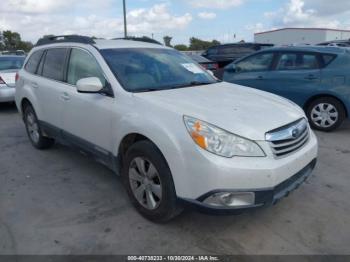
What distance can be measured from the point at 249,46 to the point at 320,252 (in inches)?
465

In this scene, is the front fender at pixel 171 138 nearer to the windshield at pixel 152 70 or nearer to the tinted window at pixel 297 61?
the windshield at pixel 152 70

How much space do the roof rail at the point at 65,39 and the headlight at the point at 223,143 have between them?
210 centimetres

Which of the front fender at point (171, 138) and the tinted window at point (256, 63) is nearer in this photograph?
the front fender at point (171, 138)

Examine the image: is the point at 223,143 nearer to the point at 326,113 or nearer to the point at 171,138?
the point at 171,138

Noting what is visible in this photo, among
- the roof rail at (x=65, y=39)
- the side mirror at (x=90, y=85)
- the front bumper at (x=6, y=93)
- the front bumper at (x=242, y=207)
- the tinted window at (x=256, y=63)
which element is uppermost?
the roof rail at (x=65, y=39)

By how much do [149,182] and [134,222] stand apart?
1.51ft

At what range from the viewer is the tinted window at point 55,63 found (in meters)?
4.52

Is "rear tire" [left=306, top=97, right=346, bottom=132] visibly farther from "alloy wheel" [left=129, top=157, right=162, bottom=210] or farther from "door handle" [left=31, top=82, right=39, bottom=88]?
"door handle" [left=31, top=82, right=39, bottom=88]

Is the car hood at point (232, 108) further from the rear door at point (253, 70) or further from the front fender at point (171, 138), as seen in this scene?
the rear door at point (253, 70)

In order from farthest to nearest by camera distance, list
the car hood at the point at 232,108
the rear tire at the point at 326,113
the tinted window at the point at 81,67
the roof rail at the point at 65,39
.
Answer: the rear tire at the point at 326,113 → the roof rail at the point at 65,39 → the tinted window at the point at 81,67 → the car hood at the point at 232,108

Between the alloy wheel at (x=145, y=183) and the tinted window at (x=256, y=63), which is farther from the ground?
the tinted window at (x=256, y=63)

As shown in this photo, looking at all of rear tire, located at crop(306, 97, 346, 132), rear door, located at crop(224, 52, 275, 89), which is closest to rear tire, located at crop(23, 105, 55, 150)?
rear door, located at crop(224, 52, 275, 89)

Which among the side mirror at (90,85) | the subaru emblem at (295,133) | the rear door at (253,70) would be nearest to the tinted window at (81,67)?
the side mirror at (90,85)

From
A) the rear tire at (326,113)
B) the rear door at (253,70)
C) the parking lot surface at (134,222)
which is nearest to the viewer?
the parking lot surface at (134,222)
